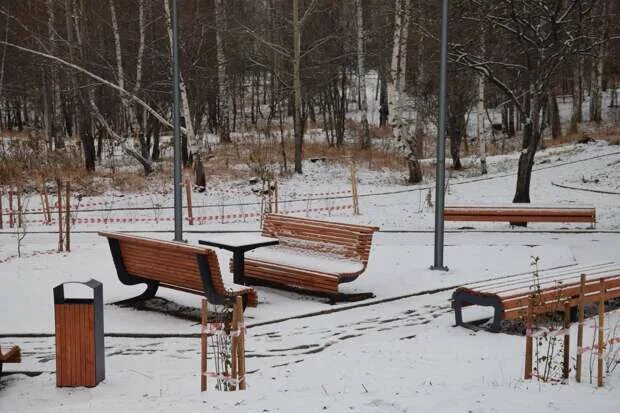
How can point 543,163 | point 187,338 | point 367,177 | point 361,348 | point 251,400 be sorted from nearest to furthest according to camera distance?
point 251,400, point 361,348, point 187,338, point 367,177, point 543,163

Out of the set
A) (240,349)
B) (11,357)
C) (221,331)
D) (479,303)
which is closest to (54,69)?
(11,357)

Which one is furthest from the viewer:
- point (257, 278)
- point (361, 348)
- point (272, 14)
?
point (272, 14)

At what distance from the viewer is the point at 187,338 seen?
857 cm

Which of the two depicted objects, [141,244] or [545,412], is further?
[141,244]

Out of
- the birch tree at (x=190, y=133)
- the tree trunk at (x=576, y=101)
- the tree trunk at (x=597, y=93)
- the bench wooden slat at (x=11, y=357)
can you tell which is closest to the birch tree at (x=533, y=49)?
the birch tree at (x=190, y=133)

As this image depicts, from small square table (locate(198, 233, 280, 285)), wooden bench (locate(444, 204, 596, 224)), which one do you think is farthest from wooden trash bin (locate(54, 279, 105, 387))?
wooden bench (locate(444, 204, 596, 224))

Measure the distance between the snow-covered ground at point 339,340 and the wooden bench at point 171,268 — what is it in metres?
0.40

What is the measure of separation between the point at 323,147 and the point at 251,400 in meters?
28.6

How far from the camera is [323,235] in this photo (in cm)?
1113

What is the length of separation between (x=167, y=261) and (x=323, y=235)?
2.55 m

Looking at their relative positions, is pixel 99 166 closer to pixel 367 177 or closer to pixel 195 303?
pixel 367 177

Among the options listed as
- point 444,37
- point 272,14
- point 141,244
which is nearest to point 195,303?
point 141,244

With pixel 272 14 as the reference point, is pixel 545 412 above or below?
below

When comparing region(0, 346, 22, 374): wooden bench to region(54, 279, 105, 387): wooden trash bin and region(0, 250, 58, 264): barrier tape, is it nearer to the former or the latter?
region(54, 279, 105, 387): wooden trash bin
